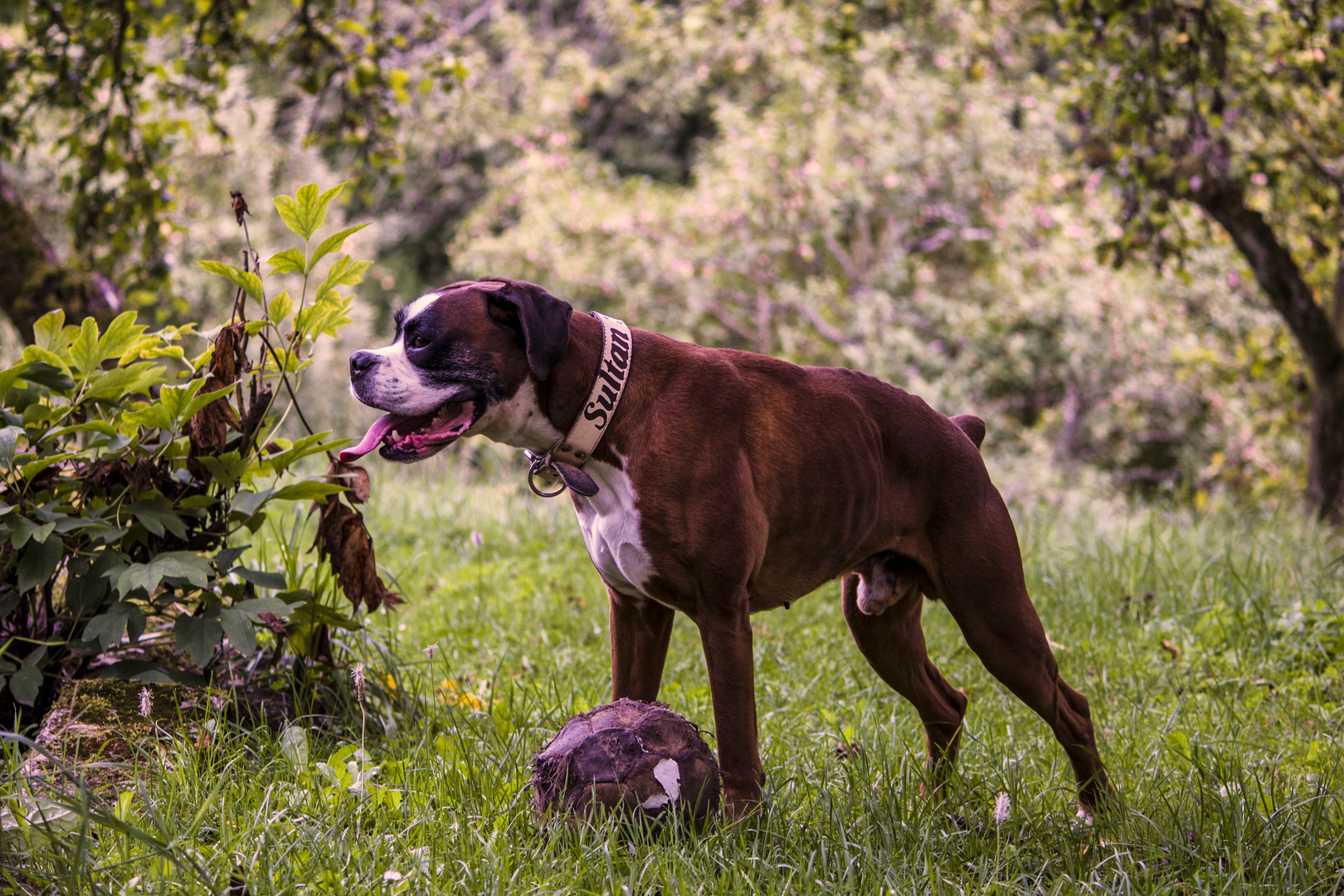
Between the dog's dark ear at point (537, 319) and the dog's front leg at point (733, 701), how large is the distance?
0.70 m

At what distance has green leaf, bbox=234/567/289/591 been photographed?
2.89 metres

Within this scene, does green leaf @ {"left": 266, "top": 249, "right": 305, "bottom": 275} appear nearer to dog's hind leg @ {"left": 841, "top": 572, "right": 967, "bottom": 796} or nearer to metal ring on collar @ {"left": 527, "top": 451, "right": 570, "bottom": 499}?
metal ring on collar @ {"left": 527, "top": 451, "right": 570, "bottom": 499}

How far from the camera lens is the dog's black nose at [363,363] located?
2479mm

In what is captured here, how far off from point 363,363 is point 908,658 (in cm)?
171

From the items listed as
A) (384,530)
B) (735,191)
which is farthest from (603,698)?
(735,191)

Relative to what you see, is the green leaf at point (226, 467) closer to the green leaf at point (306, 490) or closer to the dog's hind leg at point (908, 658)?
the green leaf at point (306, 490)

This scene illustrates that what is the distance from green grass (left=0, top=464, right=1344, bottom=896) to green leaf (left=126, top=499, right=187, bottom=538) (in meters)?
0.55

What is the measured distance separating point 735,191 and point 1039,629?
965cm

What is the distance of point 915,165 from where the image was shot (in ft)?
40.1

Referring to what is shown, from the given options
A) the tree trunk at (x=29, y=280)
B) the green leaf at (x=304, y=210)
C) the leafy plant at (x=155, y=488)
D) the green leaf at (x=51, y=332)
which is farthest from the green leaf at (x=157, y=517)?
the tree trunk at (x=29, y=280)

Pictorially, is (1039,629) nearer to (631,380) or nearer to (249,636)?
(631,380)

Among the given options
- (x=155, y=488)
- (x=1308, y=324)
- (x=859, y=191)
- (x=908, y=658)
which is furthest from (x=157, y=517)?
(x=859, y=191)

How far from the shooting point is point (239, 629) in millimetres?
2758

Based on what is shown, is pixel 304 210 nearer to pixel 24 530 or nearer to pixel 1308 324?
pixel 24 530
